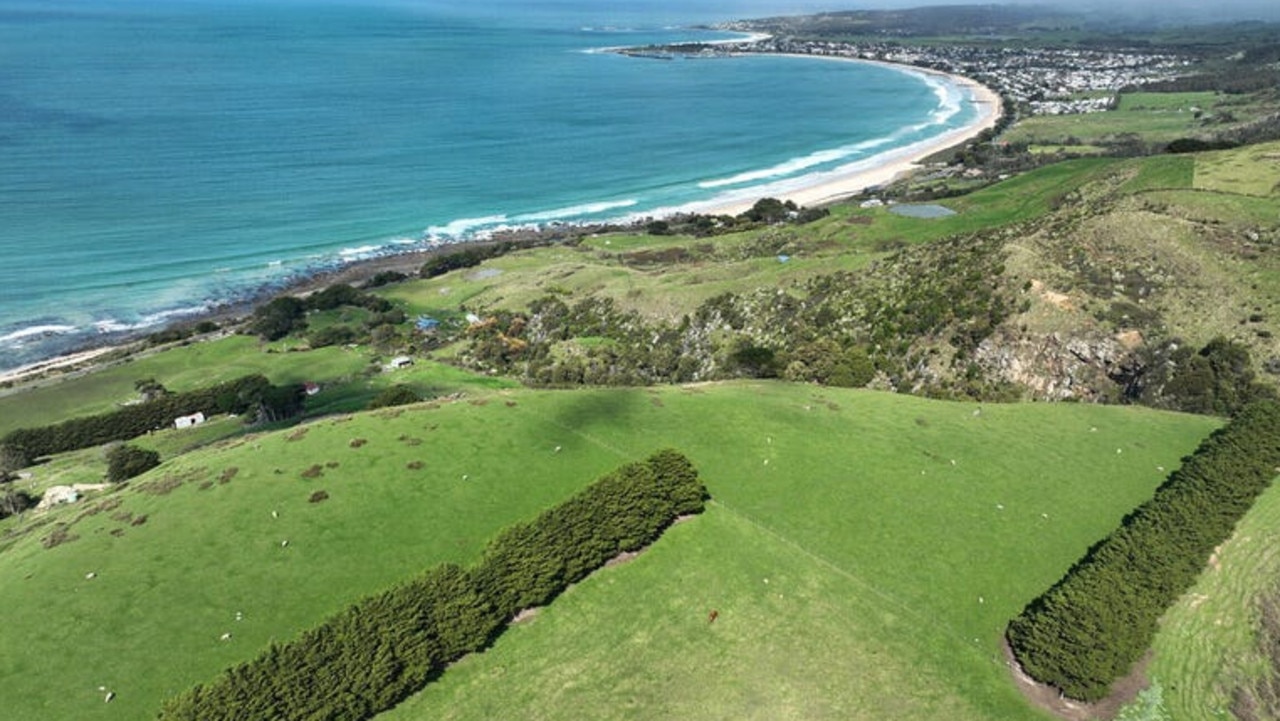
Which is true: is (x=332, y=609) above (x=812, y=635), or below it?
above

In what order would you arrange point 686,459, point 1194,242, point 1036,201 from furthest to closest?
point 1036,201 < point 1194,242 < point 686,459

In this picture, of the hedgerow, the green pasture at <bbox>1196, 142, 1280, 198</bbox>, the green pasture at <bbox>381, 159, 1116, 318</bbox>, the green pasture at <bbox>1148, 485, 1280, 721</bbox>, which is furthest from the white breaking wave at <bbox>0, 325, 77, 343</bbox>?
the green pasture at <bbox>1196, 142, 1280, 198</bbox>

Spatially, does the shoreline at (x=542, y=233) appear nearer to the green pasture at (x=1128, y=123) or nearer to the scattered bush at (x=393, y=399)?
the green pasture at (x=1128, y=123)

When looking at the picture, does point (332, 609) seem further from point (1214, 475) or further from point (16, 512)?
point (1214, 475)

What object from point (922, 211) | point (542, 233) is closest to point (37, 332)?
point (542, 233)

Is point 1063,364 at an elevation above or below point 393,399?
below

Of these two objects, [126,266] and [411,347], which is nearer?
[411,347]

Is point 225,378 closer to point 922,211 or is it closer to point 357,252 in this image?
point 357,252

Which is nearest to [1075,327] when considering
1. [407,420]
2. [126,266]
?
[407,420]
